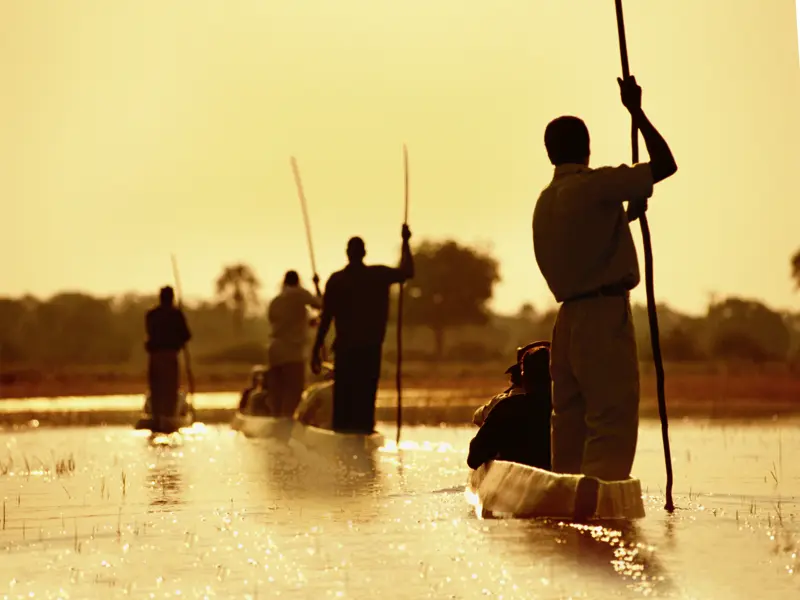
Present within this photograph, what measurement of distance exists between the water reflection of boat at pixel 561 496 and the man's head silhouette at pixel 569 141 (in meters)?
1.86

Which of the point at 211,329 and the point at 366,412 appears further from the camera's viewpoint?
the point at 211,329

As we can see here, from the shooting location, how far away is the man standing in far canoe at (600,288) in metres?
11.2

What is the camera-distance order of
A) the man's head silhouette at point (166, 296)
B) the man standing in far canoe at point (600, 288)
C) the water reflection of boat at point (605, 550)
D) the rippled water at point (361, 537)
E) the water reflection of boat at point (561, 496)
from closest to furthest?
1. the water reflection of boat at point (605, 550)
2. the rippled water at point (361, 537)
3. the water reflection of boat at point (561, 496)
4. the man standing in far canoe at point (600, 288)
5. the man's head silhouette at point (166, 296)

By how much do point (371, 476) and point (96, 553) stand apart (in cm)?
569

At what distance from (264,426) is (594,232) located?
44.5 feet

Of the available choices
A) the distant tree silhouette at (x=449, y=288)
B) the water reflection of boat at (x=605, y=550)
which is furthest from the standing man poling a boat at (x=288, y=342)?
the distant tree silhouette at (x=449, y=288)

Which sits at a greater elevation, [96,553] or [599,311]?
[599,311]

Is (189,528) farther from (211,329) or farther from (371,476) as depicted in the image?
(211,329)

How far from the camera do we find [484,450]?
12516 mm

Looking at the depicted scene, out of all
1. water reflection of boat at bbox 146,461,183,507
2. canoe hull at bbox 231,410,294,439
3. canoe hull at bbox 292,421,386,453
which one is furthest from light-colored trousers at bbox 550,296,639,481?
canoe hull at bbox 231,410,294,439

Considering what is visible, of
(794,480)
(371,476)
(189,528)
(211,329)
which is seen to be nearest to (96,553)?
(189,528)

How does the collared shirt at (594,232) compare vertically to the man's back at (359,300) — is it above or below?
above

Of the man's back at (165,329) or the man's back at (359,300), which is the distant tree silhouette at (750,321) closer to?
the man's back at (165,329)

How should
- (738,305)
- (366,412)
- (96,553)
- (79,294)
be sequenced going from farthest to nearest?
(79,294) → (738,305) → (366,412) → (96,553)
